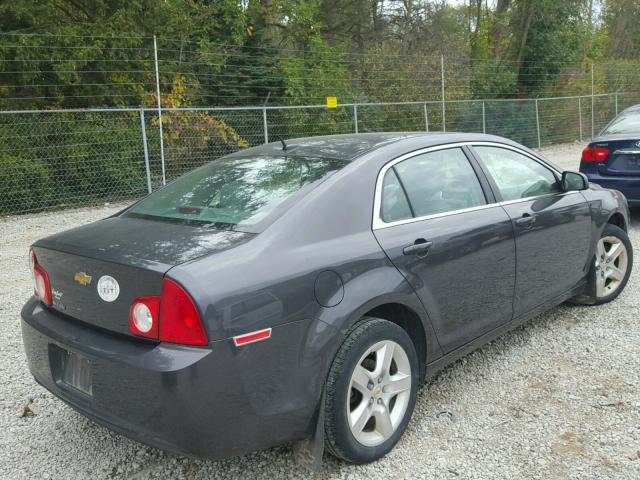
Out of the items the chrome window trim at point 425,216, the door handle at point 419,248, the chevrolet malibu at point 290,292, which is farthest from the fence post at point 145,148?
the door handle at point 419,248

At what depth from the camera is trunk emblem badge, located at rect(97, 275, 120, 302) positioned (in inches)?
97.3

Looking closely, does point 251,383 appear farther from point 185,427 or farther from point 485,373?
point 485,373

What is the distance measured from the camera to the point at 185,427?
2.26 meters

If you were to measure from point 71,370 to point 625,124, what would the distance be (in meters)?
7.69

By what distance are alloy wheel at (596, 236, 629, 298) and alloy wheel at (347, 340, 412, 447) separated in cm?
247

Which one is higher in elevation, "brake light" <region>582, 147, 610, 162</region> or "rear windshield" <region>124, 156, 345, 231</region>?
"rear windshield" <region>124, 156, 345, 231</region>

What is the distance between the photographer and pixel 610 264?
4.78m

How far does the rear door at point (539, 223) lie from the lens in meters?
3.75

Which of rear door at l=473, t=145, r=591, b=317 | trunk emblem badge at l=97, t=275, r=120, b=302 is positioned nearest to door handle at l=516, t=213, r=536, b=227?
rear door at l=473, t=145, r=591, b=317

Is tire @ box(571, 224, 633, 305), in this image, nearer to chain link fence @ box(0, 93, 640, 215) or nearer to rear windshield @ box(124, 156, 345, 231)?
rear windshield @ box(124, 156, 345, 231)

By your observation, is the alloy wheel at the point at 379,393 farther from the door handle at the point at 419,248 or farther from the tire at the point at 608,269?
the tire at the point at 608,269

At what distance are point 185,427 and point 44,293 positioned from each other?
113cm

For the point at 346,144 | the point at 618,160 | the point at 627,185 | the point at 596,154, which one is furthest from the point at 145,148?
the point at 346,144

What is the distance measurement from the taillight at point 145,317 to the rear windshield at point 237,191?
21.3 inches
